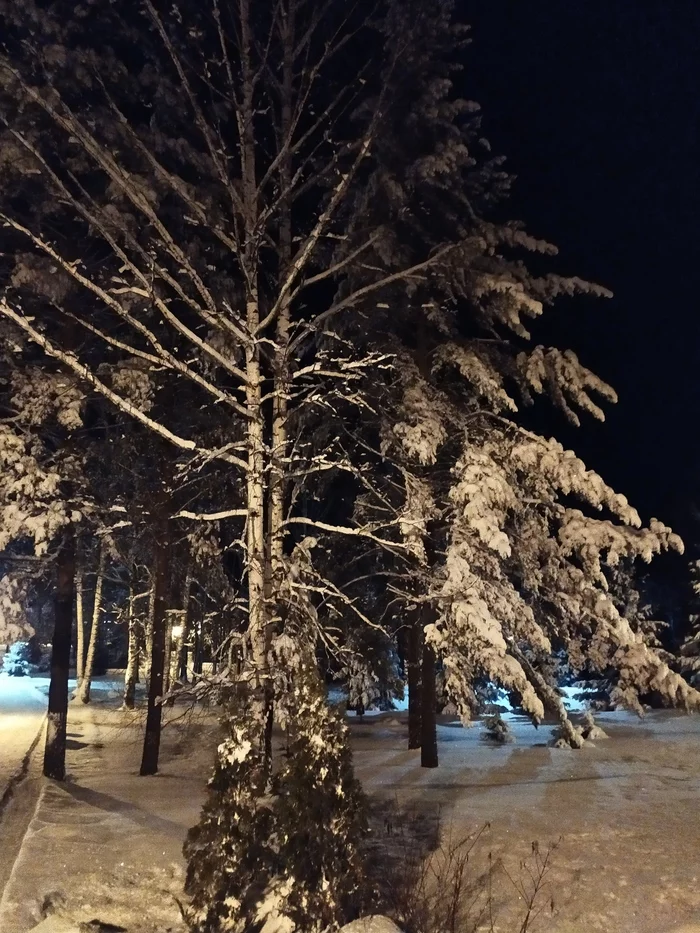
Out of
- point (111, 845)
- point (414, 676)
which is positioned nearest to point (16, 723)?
point (414, 676)

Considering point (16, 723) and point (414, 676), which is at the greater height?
point (414, 676)

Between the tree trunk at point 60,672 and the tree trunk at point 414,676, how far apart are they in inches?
214

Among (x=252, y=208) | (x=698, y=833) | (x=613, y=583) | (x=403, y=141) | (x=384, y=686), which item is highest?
(x=403, y=141)

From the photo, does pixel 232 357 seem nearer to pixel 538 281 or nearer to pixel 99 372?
pixel 99 372

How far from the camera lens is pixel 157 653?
13.1m

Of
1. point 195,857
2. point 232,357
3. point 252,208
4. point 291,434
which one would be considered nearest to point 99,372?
point 232,357

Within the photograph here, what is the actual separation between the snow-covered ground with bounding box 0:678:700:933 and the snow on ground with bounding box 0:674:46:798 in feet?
3.16

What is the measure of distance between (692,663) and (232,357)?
19.8 m

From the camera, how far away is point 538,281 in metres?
11.7

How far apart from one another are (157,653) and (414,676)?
482 centimetres

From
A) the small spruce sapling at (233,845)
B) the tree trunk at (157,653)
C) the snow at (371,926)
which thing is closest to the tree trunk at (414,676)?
the tree trunk at (157,653)

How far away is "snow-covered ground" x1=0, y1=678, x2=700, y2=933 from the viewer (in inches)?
275

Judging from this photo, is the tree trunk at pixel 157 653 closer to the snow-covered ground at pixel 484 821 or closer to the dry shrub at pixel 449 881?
the snow-covered ground at pixel 484 821

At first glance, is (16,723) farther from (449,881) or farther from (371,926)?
(371,926)
